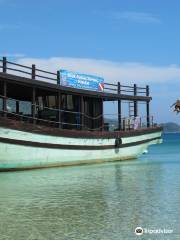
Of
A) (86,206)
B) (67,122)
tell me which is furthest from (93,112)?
(86,206)

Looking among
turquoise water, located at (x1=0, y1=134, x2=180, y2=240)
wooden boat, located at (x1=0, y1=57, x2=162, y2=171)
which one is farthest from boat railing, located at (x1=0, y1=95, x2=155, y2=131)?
turquoise water, located at (x1=0, y1=134, x2=180, y2=240)

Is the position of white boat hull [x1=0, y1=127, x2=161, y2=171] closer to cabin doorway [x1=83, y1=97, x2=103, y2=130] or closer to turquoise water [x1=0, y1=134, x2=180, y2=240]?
cabin doorway [x1=83, y1=97, x2=103, y2=130]

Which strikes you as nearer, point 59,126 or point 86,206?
point 86,206

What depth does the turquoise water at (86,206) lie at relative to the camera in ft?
28.4

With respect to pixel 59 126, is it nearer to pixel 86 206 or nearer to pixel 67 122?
pixel 67 122

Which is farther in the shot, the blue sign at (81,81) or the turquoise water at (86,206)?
the blue sign at (81,81)

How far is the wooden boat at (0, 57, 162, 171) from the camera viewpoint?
19672 millimetres

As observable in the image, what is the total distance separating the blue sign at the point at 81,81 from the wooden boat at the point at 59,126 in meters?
0.20

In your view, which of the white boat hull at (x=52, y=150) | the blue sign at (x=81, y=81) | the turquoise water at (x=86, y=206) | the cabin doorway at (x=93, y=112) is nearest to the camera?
the turquoise water at (x=86, y=206)

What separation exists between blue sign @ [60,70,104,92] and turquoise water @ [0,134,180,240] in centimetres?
677

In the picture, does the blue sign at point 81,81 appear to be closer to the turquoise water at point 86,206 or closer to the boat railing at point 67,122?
the boat railing at point 67,122

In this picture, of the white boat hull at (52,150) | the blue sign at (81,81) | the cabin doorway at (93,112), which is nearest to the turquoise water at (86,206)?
the white boat hull at (52,150)

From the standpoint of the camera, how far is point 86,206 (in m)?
11.2

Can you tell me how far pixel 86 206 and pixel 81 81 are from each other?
46.6 feet
